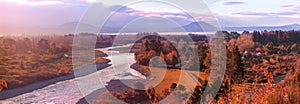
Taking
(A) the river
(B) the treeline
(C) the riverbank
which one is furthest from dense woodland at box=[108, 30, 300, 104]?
(B) the treeline

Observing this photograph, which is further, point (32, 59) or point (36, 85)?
point (32, 59)

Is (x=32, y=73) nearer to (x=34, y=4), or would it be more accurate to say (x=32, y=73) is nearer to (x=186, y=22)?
(x=34, y=4)

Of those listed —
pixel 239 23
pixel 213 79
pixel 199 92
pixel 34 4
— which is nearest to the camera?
pixel 199 92

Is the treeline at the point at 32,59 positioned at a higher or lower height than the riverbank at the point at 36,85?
higher

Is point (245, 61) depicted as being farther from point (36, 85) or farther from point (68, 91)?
point (36, 85)

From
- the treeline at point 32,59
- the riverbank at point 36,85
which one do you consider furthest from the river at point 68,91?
the treeline at point 32,59

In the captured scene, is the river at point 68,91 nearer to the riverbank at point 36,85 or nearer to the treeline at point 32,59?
the riverbank at point 36,85

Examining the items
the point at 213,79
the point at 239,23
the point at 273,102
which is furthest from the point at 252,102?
the point at 239,23

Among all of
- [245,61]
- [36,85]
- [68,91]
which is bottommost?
[36,85]

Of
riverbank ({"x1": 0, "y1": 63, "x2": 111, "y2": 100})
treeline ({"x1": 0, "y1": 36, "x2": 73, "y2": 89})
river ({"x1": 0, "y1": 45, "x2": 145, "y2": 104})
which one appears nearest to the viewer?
river ({"x1": 0, "y1": 45, "x2": 145, "y2": 104})

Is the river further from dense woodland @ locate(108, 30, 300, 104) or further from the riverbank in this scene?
dense woodland @ locate(108, 30, 300, 104)

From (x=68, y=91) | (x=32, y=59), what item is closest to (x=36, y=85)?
(x=68, y=91)
